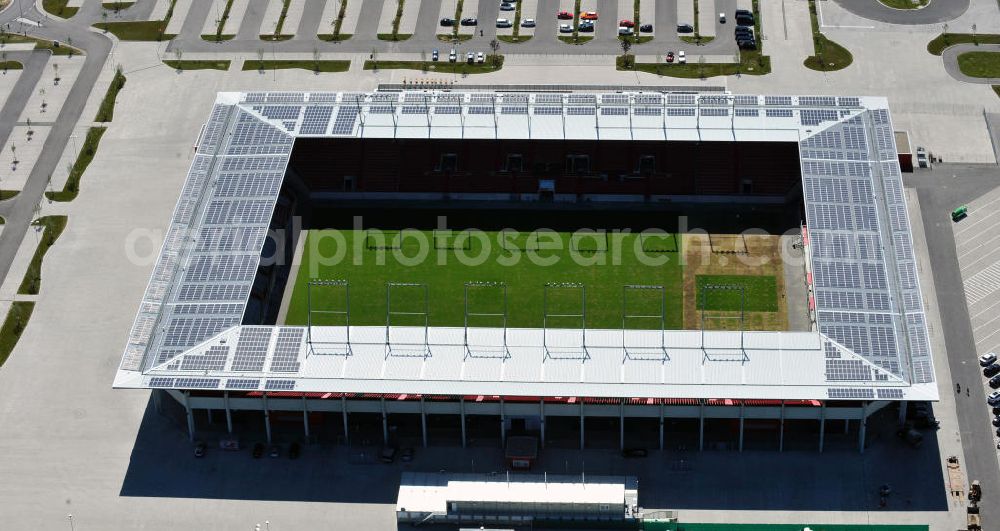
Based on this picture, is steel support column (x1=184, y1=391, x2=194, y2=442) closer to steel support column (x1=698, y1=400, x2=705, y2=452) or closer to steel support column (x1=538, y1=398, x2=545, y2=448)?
steel support column (x1=538, y1=398, x2=545, y2=448)

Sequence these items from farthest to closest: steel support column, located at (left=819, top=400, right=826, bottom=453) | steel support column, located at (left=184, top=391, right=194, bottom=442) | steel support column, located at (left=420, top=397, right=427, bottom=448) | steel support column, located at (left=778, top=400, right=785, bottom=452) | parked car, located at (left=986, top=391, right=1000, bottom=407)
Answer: parked car, located at (left=986, top=391, right=1000, bottom=407), steel support column, located at (left=184, top=391, right=194, bottom=442), steel support column, located at (left=420, top=397, right=427, bottom=448), steel support column, located at (left=778, top=400, right=785, bottom=452), steel support column, located at (left=819, top=400, right=826, bottom=453)

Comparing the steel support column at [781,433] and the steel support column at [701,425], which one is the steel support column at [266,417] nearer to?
the steel support column at [701,425]

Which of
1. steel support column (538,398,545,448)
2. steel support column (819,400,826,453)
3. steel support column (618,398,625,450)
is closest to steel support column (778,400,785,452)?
steel support column (819,400,826,453)

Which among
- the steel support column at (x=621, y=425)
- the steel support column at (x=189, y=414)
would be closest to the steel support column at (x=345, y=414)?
the steel support column at (x=189, y=414)

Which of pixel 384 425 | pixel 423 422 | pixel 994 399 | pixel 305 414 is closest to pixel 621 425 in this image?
pixel 423 422

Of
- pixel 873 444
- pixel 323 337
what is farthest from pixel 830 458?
pixel 323 337

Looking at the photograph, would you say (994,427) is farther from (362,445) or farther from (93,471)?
(93,471)

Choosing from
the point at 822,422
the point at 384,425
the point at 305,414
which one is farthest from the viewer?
the point at 384,425

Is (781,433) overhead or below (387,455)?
overhead

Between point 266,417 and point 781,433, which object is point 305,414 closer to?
point 266,417
